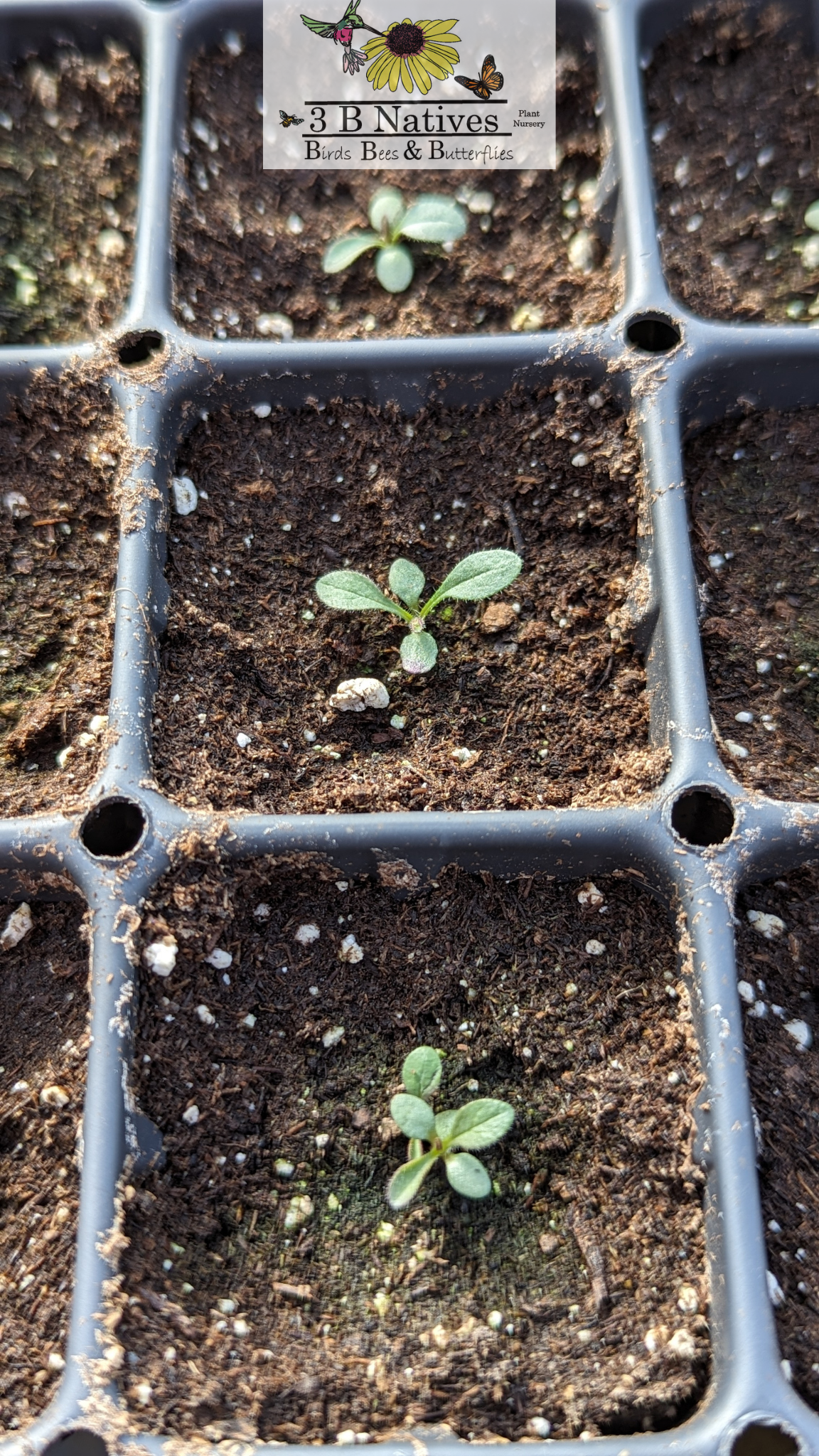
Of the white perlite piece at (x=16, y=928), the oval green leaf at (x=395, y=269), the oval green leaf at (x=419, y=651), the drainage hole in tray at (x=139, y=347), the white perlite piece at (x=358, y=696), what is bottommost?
the white perlite piece at (x=16, y=928)

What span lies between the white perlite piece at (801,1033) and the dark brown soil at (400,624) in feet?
0.86

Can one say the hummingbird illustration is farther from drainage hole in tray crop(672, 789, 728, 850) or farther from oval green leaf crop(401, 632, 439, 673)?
drainage hole in tray crop(672, 789, 728, 850)

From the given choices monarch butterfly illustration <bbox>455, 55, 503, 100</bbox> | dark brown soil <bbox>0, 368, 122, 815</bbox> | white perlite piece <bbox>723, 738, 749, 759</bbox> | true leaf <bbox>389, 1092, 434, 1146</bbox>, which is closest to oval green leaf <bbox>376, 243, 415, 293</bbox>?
monarch butterfly illustration <bbox>455, 55, 503, 100</bbox>

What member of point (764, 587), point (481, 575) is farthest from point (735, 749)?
point (481, 575)

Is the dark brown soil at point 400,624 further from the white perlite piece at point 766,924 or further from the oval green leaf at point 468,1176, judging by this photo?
the oval green leaf at point 468,1176

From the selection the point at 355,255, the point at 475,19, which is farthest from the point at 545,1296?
the point at 475,19

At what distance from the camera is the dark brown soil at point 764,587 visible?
99cm

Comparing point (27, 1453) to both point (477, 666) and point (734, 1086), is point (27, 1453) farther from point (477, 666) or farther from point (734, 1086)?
point (477, 666)

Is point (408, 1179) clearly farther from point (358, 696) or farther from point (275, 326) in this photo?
point (275, 326)

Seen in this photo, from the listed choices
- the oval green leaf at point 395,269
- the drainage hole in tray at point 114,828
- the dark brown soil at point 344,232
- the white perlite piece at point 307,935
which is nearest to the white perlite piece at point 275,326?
the dark brown soil at point 344,232

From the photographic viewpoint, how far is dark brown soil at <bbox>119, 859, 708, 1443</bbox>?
0.77 m

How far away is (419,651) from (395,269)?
0.51 meters

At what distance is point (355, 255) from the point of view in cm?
117

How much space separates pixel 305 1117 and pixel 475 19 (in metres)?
1.35
